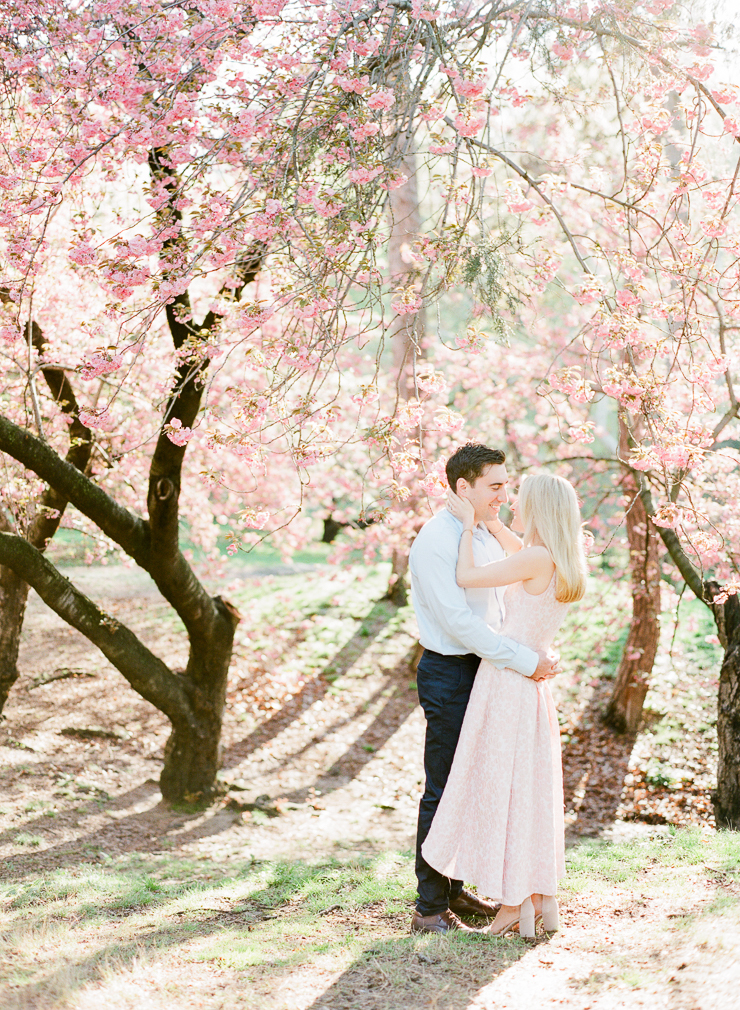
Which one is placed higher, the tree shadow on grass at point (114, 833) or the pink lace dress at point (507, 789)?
the pink lace dress at point (507, 789)

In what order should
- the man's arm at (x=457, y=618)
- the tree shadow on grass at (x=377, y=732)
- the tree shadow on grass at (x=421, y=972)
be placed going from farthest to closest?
the tree shadow on grass at (x=377, y=732)
the man's arm at (x=457, y=618)
the tree shadow on grass at (x=421, y=972)

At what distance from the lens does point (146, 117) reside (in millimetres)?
4180

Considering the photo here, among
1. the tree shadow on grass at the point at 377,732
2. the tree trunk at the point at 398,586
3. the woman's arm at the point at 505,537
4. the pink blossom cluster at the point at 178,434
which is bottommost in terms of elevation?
the tree shadow on grass at the point at 377,732

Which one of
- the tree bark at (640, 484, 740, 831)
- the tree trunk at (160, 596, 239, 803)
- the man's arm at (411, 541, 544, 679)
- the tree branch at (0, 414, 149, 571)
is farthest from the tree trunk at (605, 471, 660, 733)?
the man's arm at (411, 541, 544, 679)

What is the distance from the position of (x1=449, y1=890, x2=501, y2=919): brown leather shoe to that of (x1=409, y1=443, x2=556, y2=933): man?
0.16 meters

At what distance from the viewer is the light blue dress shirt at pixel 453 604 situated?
3256mm

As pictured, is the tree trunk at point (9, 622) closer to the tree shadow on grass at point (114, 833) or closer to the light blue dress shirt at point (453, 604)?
the tree shadow on grass at point (114, 833)

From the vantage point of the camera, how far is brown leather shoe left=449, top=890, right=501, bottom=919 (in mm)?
3615

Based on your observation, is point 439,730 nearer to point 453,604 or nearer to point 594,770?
point 453,604

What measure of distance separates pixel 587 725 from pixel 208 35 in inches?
288

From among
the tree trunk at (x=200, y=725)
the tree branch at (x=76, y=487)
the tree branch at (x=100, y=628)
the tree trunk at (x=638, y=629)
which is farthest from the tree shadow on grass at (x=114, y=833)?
the tree trunk at (x=638, y=629)

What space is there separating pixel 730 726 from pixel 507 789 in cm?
242

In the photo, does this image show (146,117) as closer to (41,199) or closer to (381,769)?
(41,199)

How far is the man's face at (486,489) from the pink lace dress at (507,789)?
0.38 metres
